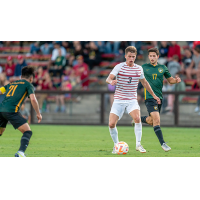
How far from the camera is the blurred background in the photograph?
15.1 metres

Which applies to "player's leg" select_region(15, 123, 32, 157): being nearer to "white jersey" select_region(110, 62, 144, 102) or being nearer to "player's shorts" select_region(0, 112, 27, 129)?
"player's shorts" select_region(0, 112, 27, 129)

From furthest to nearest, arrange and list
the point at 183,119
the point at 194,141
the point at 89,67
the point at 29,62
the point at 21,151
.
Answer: the point at 29,62, the point at 89,67, the point at 183,119, the point at 194,141, the point at 21,151

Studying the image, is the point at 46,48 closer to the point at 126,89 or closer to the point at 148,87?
the point at 148,87

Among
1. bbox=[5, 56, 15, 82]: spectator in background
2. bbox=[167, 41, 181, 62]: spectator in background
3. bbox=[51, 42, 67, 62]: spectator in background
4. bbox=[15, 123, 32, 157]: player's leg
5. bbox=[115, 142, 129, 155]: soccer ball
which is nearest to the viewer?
bbox=[15, 123, 32, 157]: player's leg

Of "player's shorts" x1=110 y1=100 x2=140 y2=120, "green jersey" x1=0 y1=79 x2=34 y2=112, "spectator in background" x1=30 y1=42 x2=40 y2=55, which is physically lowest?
"player's shorts" x1=110 y1=100 x2=140 y2=120

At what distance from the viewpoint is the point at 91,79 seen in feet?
57.2

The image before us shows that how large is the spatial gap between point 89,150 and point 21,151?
191 cm

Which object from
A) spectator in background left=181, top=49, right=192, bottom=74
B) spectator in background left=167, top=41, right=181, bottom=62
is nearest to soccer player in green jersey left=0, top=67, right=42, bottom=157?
spectator in background left=181, top=49, right=192, bottom=74

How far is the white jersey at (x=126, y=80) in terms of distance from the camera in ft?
24.9

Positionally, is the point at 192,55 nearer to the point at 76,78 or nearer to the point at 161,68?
the point at 76,78

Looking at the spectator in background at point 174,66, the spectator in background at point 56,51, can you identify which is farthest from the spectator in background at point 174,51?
the spectator in background at point 56,51

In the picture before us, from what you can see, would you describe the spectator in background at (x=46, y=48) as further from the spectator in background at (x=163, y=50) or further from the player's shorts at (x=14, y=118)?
the player's shorts at (x=14, y=118)

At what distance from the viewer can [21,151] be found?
22.1 ft
